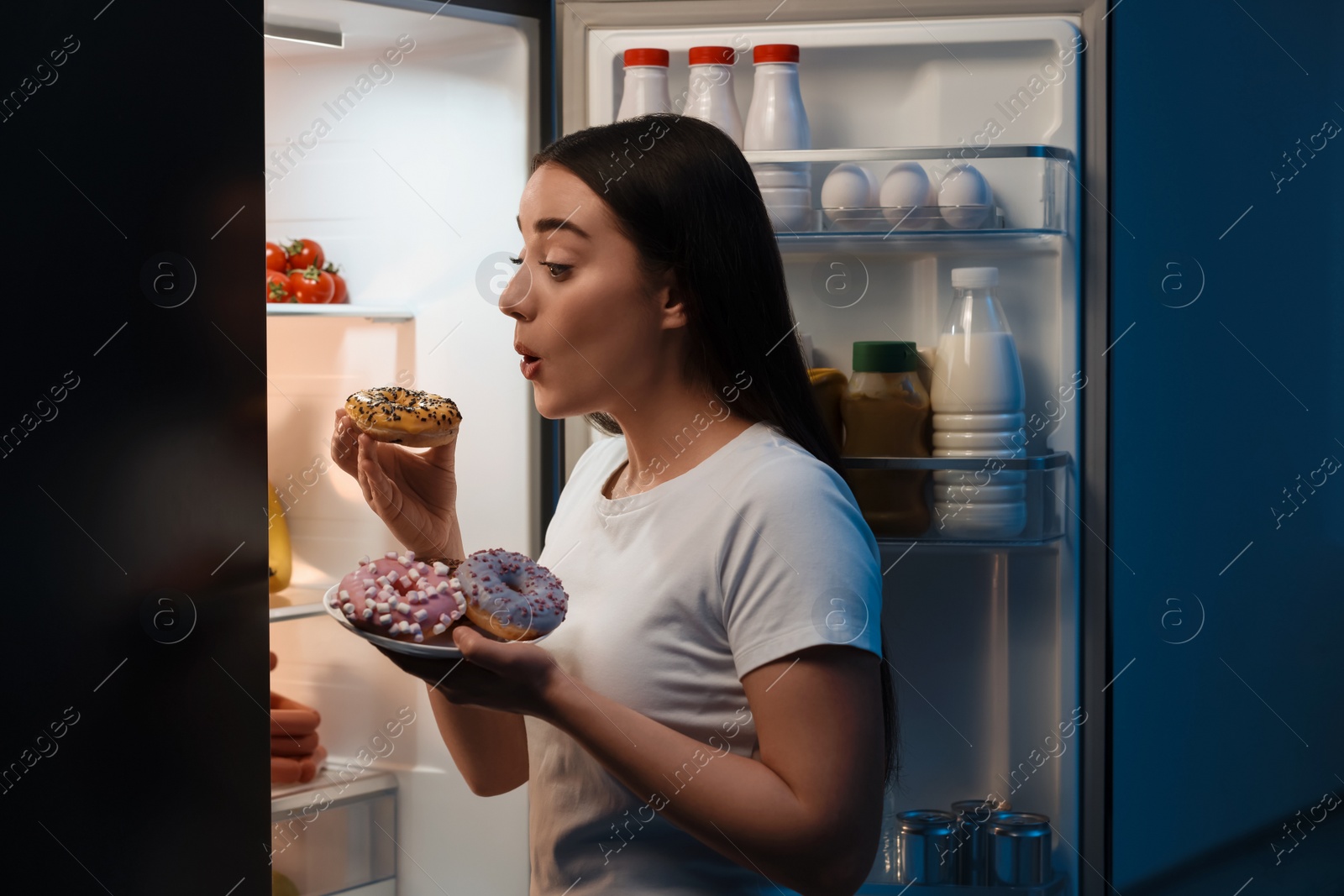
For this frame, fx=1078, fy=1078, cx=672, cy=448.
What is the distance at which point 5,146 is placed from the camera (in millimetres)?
549

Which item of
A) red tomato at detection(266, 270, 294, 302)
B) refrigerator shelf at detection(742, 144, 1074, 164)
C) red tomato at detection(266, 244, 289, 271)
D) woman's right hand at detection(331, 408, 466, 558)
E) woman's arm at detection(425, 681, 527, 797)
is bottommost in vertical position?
woman's arm at detection(425, 681, 527, 797)

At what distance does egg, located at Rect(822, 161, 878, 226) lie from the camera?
1341 millimetres

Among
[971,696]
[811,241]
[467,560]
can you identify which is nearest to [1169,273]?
[811,241]

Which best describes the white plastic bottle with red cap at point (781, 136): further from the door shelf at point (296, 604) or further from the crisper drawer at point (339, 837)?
the crisper drawer at point (339, 837)

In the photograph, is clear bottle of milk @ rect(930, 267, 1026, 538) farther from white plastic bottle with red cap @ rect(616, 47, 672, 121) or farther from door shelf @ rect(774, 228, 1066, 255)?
white plastic bottle with red cap @ rect(616, 47, 672, 121)

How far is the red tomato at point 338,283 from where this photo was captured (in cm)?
170

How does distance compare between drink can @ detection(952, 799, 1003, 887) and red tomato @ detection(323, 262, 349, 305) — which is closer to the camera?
drink can @ detection(952, 799, 1003, 887)

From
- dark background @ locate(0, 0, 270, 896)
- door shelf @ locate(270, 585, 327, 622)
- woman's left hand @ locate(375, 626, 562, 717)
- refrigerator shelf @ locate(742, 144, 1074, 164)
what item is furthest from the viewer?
door shelf @ locate(270, 585, 327, 622)

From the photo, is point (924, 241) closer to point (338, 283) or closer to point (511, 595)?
point (511, 595)

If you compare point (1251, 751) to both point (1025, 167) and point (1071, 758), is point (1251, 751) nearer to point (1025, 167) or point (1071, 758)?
point (1071, 758)

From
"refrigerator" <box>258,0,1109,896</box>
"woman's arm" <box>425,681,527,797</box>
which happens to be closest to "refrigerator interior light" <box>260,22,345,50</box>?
"refrigerator" <box>258,0,1109,896</box>

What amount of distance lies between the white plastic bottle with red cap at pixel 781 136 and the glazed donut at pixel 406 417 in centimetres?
51

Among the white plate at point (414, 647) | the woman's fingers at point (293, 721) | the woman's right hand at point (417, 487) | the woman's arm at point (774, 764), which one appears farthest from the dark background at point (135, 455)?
the woman's fingers at point (293, 721)

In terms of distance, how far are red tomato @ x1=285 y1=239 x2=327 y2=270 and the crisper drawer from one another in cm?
79
